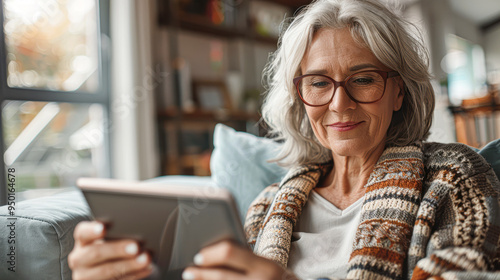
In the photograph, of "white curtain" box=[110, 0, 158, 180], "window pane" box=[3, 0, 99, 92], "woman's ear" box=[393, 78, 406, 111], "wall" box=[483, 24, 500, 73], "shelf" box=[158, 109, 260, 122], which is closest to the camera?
"woman's ear" box=[393, 78, 406, 111]

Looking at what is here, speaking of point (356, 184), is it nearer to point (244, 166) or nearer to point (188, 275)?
point (244, 166)

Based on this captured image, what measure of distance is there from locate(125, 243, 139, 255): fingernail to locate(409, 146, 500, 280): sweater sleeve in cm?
47

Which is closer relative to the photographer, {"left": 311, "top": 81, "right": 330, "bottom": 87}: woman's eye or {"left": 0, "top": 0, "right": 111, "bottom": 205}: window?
{"left": 311, "top": 81, "right": 330, "bottom": 87}: woman's eye

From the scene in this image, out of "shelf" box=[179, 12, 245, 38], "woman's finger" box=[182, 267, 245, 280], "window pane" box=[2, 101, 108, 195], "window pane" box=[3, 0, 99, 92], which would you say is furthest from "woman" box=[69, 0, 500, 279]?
"shelf" box=[179, 12, 245, 38]

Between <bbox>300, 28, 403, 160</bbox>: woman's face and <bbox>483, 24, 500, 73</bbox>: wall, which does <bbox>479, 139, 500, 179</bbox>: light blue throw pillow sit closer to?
<bbox>300, 28, 403, 160</bbox>: woman's face

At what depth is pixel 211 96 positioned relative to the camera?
3338mm

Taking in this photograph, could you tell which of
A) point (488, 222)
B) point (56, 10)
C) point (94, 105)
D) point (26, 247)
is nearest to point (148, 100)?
point (94, 105)

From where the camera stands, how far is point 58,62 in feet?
8.10

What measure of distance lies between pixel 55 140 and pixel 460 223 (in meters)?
2.20

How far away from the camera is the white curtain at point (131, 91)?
2.67 m

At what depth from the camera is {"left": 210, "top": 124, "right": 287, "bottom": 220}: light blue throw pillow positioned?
1222mm

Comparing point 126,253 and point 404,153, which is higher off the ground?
point 404,153

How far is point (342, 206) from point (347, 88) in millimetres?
286

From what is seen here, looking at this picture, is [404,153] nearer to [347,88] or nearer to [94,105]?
[347,88]
